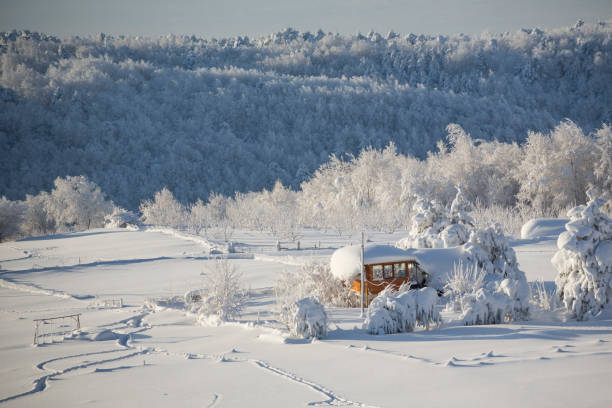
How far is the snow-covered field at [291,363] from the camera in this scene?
719 centimetres

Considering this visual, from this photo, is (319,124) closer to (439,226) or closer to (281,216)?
(281,216)

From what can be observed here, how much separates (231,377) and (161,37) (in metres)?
183

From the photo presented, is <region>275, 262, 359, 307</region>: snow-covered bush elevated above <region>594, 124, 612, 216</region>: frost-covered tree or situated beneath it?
situated beneath

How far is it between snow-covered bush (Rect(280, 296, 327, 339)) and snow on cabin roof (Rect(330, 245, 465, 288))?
479 cm

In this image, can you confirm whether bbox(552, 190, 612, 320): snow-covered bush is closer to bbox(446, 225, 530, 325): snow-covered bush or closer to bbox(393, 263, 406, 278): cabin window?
bbox(446, 225, 530, 325): snow-covered bush

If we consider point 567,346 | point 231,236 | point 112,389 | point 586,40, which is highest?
point 586,40

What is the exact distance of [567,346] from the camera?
8.84m

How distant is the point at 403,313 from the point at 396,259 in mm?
5157

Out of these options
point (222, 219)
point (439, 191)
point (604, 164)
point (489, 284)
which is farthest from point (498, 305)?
point (222, 219)

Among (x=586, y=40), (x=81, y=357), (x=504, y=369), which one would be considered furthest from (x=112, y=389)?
(x=586, y=40)

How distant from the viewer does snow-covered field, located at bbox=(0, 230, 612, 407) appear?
7.19m

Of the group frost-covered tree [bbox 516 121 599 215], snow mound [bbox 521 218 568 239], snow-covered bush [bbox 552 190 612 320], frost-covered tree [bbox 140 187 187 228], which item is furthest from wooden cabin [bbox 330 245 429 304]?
frost-covered tree [bbox 140 187 187 228]

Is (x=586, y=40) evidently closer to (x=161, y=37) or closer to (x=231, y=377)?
(x=161, y=37)

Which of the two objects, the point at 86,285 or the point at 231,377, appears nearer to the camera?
the point at 231,377
